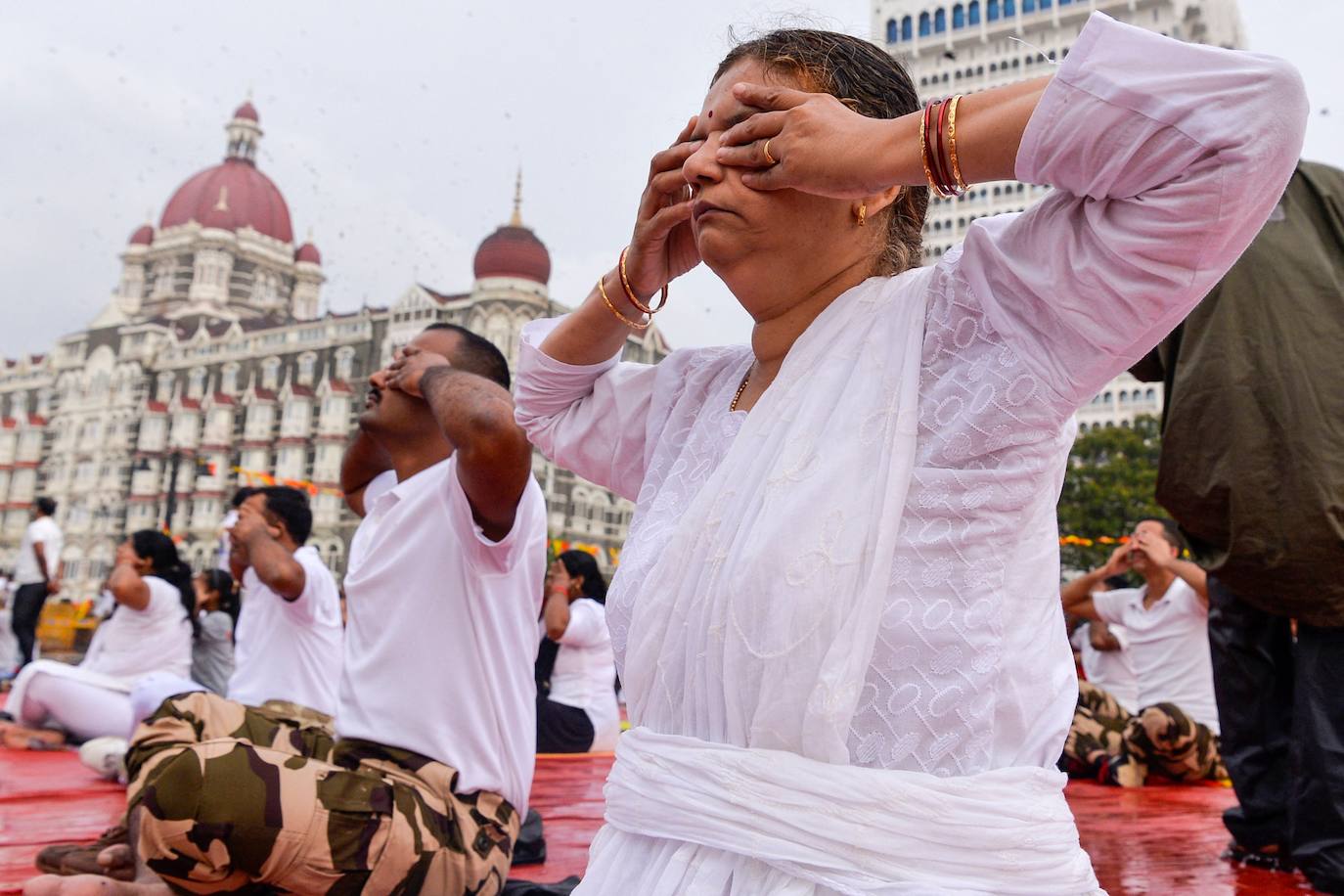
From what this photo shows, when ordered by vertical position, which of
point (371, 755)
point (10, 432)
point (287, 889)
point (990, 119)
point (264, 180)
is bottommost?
point (287, 889)

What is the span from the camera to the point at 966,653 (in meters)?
1.13

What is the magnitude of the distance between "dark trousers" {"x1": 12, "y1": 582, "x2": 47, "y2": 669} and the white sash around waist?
11525 millimetres

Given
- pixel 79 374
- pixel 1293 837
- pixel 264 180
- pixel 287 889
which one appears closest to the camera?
pixel 287 889

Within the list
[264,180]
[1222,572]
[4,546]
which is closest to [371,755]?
[1222,572]

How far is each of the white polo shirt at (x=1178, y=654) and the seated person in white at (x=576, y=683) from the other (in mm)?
2855

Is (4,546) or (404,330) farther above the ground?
(404,330)

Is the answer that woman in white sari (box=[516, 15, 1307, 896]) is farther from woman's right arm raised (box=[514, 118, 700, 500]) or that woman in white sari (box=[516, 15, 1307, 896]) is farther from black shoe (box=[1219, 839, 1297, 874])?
black shoe (box=[1219, 839, 1297, 874])

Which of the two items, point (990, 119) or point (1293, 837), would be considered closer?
point (990, 119)

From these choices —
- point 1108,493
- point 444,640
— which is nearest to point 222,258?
point 1108,493

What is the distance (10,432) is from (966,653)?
61.2 meters

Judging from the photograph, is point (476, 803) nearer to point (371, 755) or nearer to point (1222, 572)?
point (371, 755)

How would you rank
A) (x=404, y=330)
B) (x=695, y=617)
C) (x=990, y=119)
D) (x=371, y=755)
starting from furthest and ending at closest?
(x=404, y=330)
(x=371, y=755)
(x=695, y=617)
(x=990, y=119)

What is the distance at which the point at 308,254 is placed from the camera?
189 feet

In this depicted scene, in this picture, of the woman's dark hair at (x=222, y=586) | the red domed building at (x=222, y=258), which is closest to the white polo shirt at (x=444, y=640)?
the woman's dark hair at (x=222, y=586)
